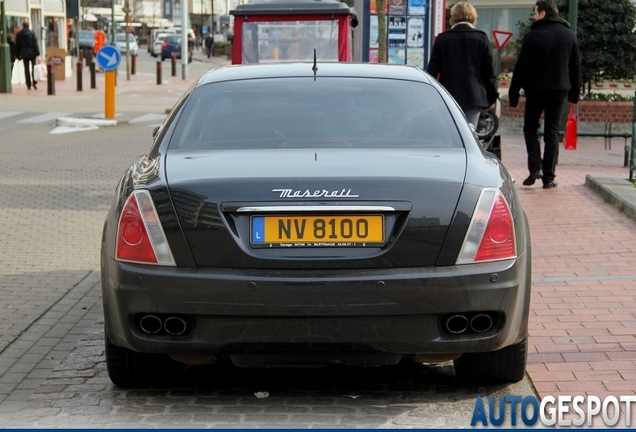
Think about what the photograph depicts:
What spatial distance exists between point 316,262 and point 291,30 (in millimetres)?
13488

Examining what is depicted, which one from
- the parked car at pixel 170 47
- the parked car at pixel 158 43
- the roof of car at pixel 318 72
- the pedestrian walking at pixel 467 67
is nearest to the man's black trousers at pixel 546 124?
the pedestrian walking at pixel 467 67

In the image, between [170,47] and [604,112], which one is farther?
[170,47]

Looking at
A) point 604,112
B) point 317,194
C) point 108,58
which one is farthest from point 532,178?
point 108,58

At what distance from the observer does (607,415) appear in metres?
4.58

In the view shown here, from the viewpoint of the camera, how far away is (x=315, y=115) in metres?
5.34

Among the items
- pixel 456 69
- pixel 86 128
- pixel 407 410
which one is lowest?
pixel 86 128

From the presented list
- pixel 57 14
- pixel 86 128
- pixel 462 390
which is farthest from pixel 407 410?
pixel 57 14

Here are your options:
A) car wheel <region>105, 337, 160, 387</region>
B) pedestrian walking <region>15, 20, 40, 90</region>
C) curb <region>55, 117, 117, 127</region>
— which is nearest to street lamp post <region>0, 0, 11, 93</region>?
pedestrian walking <region>15, 20, 40, 90</region>

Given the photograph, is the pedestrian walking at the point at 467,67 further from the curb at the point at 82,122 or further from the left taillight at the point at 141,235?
the curb at the point at 82,122

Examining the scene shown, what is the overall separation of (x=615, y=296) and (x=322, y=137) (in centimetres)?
256

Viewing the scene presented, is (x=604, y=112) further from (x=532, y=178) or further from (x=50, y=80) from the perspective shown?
(x=50, y=80)

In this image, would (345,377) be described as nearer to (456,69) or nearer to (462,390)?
(462,390)

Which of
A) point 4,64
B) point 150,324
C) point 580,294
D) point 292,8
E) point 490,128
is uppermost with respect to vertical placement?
point 292,8

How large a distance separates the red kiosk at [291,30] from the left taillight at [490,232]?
42.6ft
